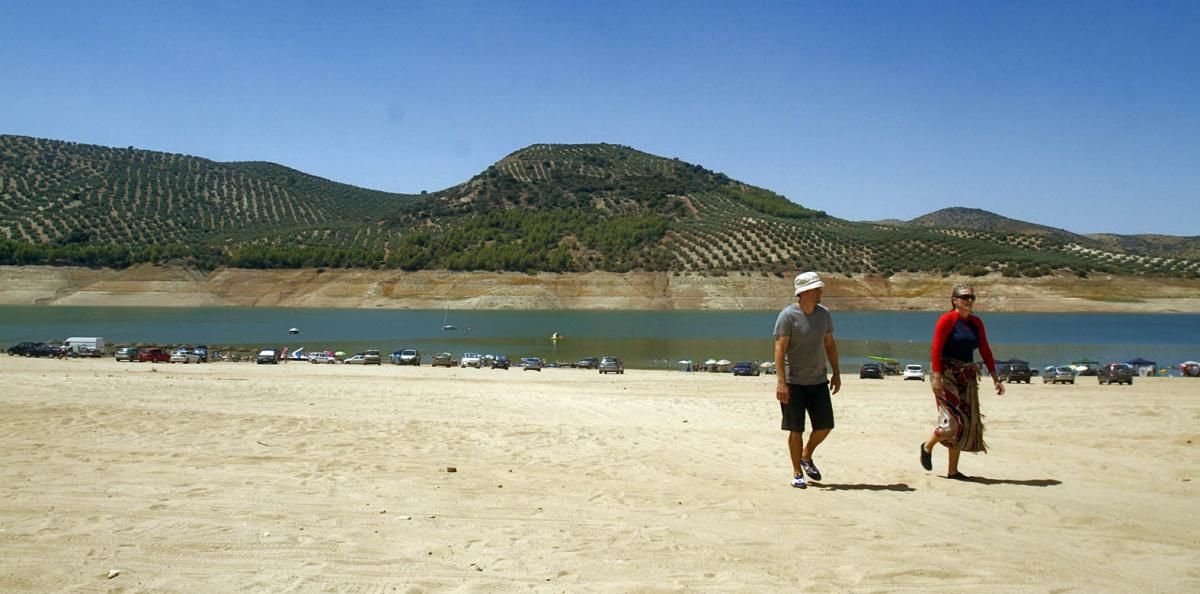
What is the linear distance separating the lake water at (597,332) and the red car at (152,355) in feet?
48.1

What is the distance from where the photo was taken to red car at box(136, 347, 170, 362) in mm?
43719

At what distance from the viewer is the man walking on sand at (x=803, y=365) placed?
23.3 feet

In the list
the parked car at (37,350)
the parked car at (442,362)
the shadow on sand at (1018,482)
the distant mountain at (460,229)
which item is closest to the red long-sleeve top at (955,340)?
the shadow on sand at (1018,482)

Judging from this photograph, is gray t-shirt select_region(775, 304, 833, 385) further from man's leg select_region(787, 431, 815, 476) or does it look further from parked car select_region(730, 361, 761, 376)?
parked car select_region(730, 361, 761, 376)

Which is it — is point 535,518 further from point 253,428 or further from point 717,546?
point 253,428

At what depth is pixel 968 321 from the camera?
7469mm

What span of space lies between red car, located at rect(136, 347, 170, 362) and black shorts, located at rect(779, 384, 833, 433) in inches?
1709

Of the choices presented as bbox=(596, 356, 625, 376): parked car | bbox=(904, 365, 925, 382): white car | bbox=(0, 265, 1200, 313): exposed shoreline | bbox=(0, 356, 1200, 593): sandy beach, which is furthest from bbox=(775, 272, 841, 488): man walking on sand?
bbox=(0, 265, 1200, 313): exposed shoreline

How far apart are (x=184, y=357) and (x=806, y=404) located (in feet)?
141

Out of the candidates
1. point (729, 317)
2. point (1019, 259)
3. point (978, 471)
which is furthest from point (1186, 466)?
point (1019, 259)

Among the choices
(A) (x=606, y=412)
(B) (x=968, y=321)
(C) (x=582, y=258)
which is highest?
(C) (x=582, y=258)

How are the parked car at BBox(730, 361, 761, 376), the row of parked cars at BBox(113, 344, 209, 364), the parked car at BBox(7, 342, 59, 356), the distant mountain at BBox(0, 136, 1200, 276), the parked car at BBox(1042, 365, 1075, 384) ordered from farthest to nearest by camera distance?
the distant mountain at BBox(0, 136, 1200, 276), the parked car at BBox(7, 342, 59, 356), the row of parked cars at BBox(113, 344, 209, 364), the parked car at BBox(730, 361, 761, 376), the parked car at BBox(1042, 365, 1075, 384)

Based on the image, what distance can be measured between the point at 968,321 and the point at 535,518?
413 cm

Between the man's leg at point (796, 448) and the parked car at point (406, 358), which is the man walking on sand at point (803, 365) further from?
the parked car at point (406, 358)
